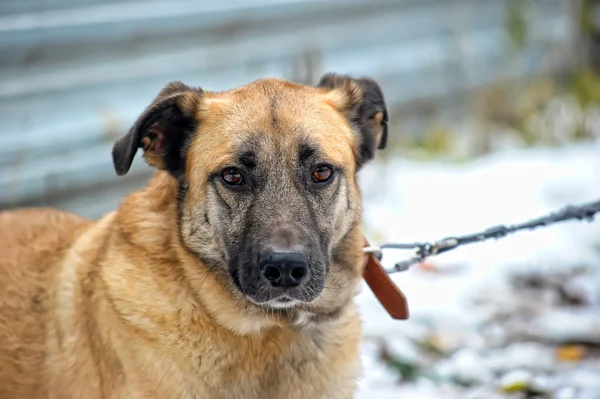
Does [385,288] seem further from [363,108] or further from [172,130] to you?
[172,130]

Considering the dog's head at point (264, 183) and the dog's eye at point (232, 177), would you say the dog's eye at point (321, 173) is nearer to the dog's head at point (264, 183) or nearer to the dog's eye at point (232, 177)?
the dog's head at point (264, 183)

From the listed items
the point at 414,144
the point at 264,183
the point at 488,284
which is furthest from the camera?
the point at 414,144

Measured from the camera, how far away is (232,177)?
2912mm

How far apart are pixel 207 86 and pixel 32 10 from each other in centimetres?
144

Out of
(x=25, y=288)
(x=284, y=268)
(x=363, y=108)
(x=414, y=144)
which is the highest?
(x=414, y=144)

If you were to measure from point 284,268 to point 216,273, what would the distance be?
0.37 metres

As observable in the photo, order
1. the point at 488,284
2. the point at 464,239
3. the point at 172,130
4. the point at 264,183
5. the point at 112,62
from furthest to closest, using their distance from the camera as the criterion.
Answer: the point at 112,62
the point at 488,284
the point at 464,239
the point at 172,130
the point at 264,183

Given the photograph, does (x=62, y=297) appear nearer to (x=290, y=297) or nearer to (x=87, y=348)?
(x=87, y=348)

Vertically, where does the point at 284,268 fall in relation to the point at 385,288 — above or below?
below

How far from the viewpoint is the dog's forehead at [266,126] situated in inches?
114

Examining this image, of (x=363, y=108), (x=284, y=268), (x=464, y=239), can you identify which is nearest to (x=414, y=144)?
(x=464, y=239)

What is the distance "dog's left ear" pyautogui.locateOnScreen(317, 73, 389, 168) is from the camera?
10.8 ft

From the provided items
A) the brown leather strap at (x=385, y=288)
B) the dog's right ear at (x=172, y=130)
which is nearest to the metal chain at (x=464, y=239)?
the brown leather strap at (x=385, y=288)

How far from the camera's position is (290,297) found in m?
2.79
